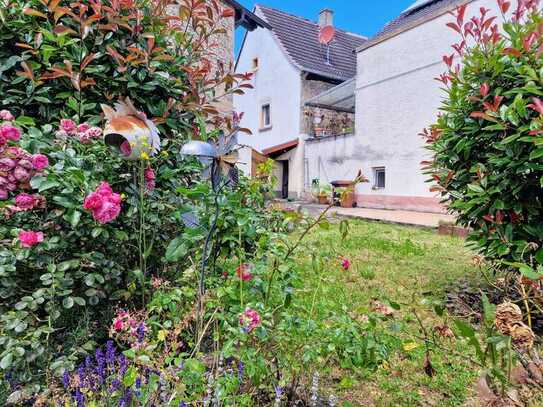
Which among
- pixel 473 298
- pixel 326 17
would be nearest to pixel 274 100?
pixel 326 17

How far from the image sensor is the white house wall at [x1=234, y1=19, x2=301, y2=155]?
15.6 m

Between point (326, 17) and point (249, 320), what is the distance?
19116mm

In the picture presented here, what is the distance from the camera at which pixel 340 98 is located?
15.6m

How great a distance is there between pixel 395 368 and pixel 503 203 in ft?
4.22

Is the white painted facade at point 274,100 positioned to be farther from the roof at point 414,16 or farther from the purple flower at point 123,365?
the purple flower at point 123,365

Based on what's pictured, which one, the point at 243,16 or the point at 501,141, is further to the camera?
the point at 243,16

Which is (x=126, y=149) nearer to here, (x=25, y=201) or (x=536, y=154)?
(x=25, y=201)

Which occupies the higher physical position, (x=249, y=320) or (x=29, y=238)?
(x=29, y=238)

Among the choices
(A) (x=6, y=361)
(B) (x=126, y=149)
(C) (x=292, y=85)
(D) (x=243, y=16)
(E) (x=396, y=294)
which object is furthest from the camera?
(C) (x=292, y=85)

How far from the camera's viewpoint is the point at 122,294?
1.76 m

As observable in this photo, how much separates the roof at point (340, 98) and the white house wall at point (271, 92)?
1068 millimetres

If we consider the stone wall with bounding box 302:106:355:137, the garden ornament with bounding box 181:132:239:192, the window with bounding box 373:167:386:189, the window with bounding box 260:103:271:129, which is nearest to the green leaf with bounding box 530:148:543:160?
the garden ornament with bounding box 181:132:239:192

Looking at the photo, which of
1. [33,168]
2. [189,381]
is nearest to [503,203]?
[189,381]

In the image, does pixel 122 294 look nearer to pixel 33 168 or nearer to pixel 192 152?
pixel 33 168
